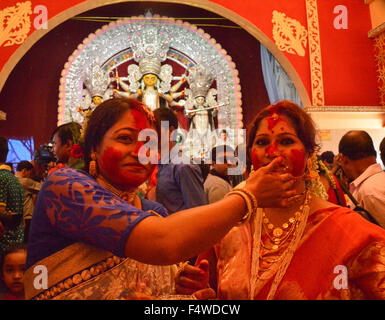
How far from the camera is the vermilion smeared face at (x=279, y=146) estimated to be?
4.03 ft

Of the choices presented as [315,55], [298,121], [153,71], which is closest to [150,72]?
[153,71]

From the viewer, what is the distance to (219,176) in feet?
9.09

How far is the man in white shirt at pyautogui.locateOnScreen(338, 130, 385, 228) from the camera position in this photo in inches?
76.0

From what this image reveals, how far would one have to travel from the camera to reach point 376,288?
3.40ft

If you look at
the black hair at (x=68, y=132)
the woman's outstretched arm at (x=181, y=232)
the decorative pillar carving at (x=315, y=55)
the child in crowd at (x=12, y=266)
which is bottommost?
the child in crowd at (x=12, y=266)

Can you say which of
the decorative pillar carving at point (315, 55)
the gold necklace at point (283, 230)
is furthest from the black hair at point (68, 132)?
the decorative pillar carving at point (315, 55)

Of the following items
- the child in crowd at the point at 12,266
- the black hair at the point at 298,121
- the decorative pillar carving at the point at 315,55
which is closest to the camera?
the black hair at the point at 298,121

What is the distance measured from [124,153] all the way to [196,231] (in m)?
0.35

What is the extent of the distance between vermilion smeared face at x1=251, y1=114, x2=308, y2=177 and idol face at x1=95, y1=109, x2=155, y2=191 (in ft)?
1.42

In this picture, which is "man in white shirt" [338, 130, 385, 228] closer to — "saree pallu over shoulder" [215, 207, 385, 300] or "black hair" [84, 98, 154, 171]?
"saree pallu over shoulder" [215, 207, 385, 300]

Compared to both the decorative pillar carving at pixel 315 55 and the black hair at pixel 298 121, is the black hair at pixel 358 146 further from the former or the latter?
the decorative pillar carving at pixel 315 55
